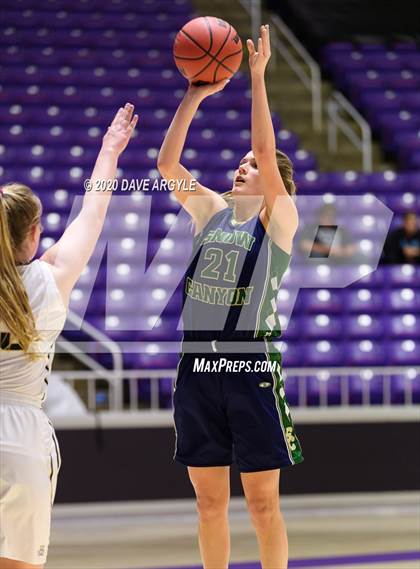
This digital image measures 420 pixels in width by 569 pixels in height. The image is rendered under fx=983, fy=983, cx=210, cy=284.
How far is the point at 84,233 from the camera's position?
2.59 metres

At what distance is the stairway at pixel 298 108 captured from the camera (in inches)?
414

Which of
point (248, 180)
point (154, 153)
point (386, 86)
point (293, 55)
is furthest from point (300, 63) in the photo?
point (248, 180)

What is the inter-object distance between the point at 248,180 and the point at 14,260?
124cm

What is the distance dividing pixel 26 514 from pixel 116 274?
18.2 ft

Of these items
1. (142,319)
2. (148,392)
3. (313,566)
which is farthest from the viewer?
(142,319)

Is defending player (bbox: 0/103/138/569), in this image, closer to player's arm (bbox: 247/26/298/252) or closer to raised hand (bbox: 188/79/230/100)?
player's arm (bbox: 247/26/298/252)

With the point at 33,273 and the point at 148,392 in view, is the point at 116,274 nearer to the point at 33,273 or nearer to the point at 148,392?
the point at 148,392

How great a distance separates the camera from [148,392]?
7059 mm

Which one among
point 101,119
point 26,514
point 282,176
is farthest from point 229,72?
point 101,119

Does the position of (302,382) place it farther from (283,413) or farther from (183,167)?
(183,167)

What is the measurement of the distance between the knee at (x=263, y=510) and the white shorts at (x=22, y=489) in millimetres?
1061

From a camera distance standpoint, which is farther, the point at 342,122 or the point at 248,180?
the point at 342,122

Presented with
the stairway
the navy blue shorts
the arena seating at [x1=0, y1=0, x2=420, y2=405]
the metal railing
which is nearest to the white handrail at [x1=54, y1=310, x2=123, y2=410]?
the metal railing

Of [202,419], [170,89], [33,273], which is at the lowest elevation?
[170,89]
